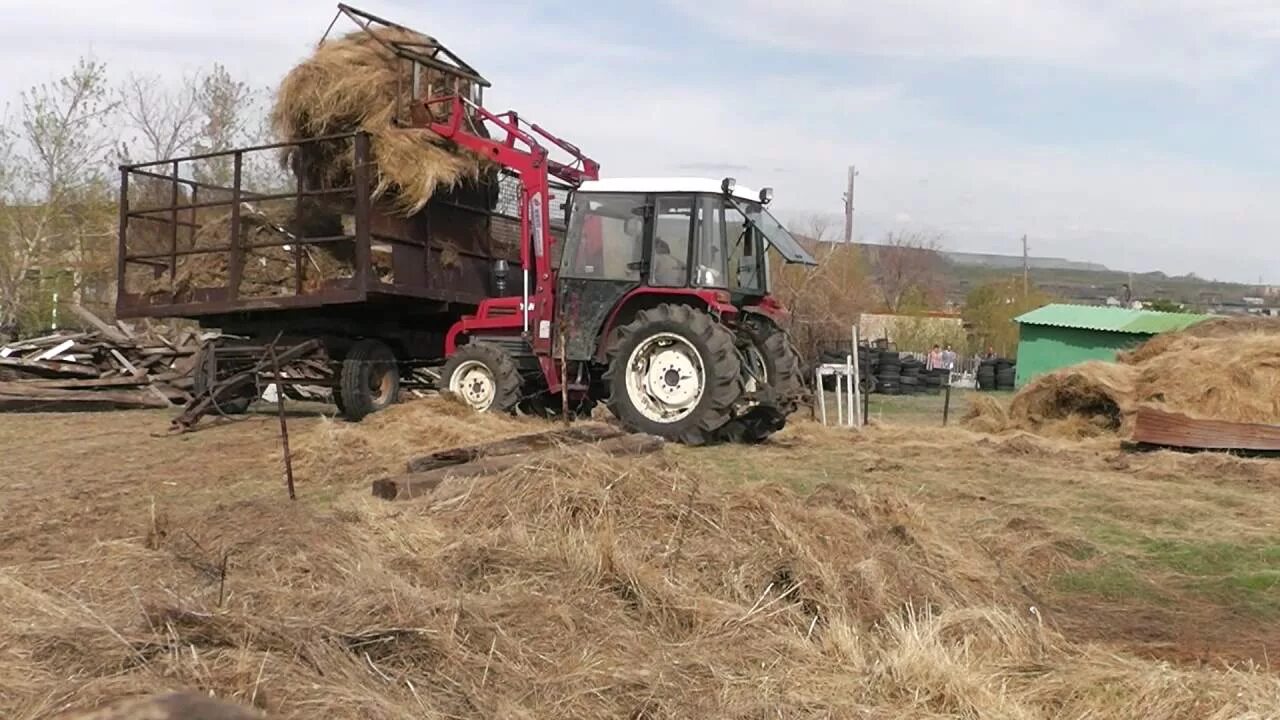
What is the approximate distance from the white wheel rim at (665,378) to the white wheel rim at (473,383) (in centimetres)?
188

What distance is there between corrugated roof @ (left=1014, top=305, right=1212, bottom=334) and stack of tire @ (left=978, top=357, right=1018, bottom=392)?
4.64ft

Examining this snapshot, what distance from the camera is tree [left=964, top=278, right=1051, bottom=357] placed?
167 feet

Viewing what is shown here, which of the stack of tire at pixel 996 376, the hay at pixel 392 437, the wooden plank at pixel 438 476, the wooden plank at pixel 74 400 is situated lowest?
the stack of tire at pixel 996 376

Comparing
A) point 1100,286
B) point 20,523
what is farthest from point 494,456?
point 1100,286

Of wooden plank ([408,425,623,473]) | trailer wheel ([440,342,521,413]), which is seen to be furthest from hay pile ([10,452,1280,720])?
trailer wheel ([440,342,521,413])

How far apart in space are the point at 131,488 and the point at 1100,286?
375ft

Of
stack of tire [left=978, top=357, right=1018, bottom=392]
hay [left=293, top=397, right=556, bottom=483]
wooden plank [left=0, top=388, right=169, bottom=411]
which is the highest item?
hay [left=293, top=397, right=556, bottom=483]

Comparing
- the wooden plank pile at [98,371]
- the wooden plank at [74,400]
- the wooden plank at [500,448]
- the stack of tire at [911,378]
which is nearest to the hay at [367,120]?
the wooden plank pile at [98,371]

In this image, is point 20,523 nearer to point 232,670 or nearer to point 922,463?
point 232,670

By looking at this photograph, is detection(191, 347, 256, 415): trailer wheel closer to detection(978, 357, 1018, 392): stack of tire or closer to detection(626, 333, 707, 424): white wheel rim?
detection(626, 333, 707, 424): white wheel rim

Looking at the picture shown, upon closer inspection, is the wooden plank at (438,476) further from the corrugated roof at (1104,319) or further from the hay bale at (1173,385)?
the corrugated roof at (1104,319)

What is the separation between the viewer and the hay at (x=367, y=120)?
1280 cm

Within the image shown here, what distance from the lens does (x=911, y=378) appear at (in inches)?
1173

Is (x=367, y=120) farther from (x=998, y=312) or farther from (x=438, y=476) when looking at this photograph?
(x=998, y=312)
